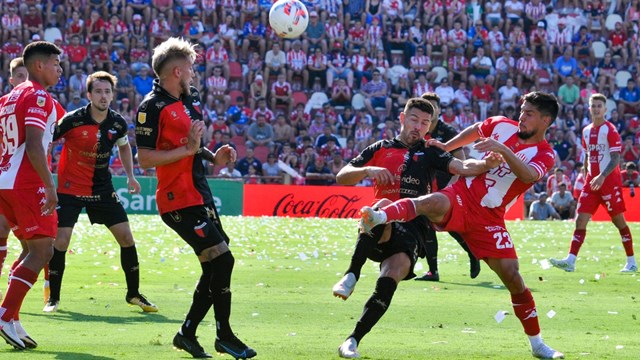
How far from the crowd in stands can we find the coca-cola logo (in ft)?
5.68

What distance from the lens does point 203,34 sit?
3688cm

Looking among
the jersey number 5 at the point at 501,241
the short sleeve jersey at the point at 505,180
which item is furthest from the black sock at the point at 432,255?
the jersey number 5 at the point at 501,241

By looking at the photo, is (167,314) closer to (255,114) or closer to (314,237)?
(314,237)

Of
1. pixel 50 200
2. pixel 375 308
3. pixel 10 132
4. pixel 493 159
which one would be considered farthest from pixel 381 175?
pixel 10 132

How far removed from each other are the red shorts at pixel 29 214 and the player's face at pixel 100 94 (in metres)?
3.24

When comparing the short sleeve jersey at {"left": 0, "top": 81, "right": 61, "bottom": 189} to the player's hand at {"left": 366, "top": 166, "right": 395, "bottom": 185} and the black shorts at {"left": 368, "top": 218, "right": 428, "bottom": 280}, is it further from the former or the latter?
the black shorts at {"left": 368, "top": 218, "right": 428, "bottom": 280}

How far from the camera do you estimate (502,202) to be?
9016 millimetres

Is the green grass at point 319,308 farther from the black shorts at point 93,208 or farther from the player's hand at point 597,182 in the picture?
the player's hand at point 597,182

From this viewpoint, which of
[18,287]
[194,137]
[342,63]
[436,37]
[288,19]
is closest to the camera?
[194,137]

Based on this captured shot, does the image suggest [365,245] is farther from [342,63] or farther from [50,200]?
[342,63]

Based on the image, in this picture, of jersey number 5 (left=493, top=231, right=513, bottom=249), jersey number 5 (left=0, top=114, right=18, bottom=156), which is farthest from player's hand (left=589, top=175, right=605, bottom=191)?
jersey number 5 (left=0, top=114, right=18, bottom=156)

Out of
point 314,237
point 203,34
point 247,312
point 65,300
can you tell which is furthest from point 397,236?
point 203,34

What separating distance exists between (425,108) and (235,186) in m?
21.6

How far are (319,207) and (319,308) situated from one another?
62.0 ft
